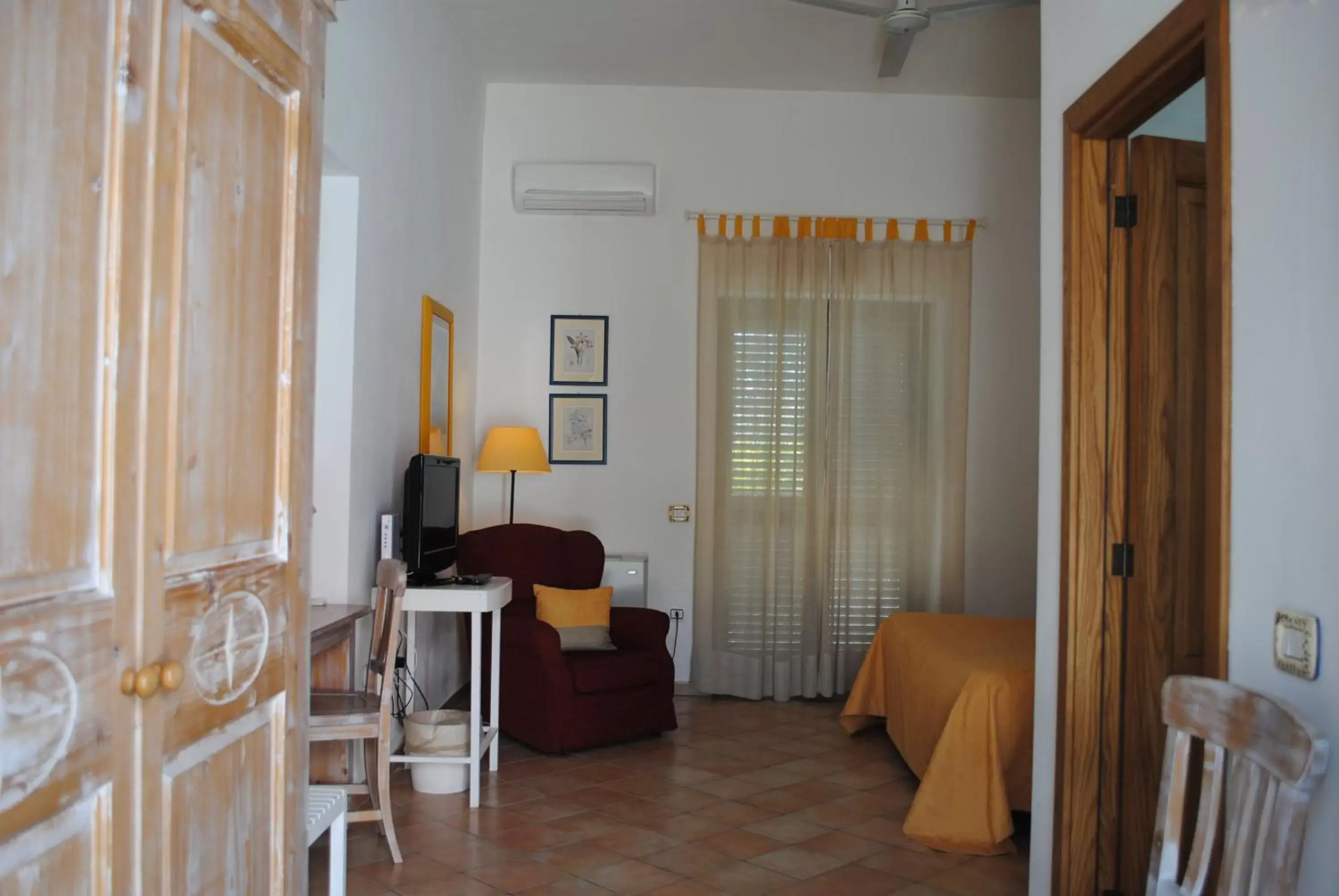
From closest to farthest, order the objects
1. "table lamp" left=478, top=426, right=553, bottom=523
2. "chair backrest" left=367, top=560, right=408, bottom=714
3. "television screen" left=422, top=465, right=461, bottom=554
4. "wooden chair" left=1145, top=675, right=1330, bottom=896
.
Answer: "wooden chair" left=1145, top=675, right=1330, bottom=896, "chair backrest" left=367, top=560, right=408, bottom=714, "television screen" left=422, top=465, right=461, bottom=554, "table lamp" left=478, top=426, right=553, bottom=523

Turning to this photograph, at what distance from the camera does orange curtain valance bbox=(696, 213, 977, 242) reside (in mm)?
6246

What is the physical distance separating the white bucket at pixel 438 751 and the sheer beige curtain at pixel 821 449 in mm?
2177

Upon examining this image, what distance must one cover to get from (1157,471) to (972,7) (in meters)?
2.30

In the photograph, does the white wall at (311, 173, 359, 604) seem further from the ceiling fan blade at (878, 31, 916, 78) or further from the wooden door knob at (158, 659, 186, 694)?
the wooden door knob at (158, 659, 186, 694)

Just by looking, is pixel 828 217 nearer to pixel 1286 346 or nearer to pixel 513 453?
pixel 513 453

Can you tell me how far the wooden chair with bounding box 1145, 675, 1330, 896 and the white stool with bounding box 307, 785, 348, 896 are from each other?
65.3 inches

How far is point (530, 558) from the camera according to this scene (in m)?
5.38

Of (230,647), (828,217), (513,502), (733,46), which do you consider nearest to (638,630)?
(513,502)

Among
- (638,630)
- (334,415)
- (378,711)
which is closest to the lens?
(378,711)

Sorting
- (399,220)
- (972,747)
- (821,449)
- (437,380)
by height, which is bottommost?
(972,747)

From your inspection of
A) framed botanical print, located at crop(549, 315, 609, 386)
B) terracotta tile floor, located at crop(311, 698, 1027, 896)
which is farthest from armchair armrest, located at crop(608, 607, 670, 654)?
Answer: framed botanical print, located at crop(549, 315, 609, 386)

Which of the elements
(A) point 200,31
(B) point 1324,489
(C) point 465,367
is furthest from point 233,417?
(C) point 465,367

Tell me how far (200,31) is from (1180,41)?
6.18 feet

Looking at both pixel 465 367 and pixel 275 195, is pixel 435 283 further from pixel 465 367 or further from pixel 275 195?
pixel 275 195
